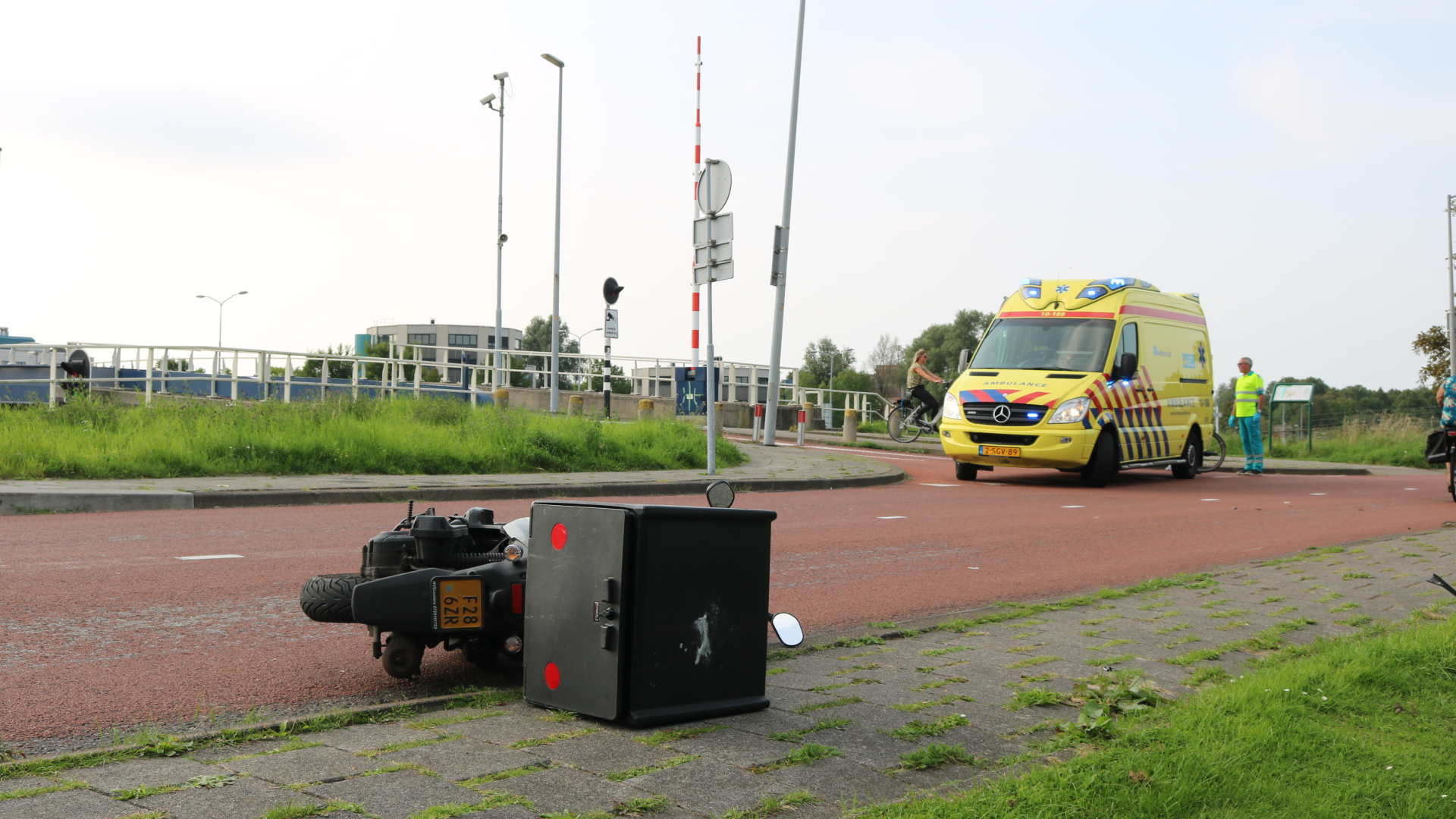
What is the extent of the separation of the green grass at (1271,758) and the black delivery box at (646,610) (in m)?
0.98

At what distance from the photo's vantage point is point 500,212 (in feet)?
131

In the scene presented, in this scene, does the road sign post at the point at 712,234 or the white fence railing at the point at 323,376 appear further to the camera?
the white fence railing at the point at 323,376

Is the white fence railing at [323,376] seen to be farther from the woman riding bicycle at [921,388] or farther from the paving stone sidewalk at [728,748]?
the paving stone sidewalk at [728,748]

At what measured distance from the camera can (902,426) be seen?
25.0m

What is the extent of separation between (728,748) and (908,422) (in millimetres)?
21736

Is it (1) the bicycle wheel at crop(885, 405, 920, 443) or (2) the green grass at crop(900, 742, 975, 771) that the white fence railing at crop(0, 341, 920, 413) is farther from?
(2) the green grass at crop(900, 742, 975, 771)

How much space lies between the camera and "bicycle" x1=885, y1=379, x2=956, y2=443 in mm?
24562

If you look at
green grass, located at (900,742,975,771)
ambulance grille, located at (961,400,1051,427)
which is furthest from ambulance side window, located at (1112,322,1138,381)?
green grass, located at (900,742,975,771)

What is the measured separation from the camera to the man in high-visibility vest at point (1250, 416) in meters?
20.1

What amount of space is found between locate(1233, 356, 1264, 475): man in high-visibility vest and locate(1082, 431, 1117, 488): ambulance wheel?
550cm

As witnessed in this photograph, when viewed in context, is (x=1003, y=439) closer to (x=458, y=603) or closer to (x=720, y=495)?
(x=720, y=495)

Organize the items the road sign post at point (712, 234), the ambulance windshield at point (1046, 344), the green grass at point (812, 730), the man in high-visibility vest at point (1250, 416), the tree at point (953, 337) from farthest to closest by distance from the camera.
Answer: the tree at point (953, 337)
the man in high-visibility vest at point (1250, 416)
the ambulance windshield at point (1046, 344)
the road sign post at point (712, 234)
the green grass at point (812, 730)

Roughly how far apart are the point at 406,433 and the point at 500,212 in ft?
86.6

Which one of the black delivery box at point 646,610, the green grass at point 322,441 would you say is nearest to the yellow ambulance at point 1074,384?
the green grass at point 322,441
